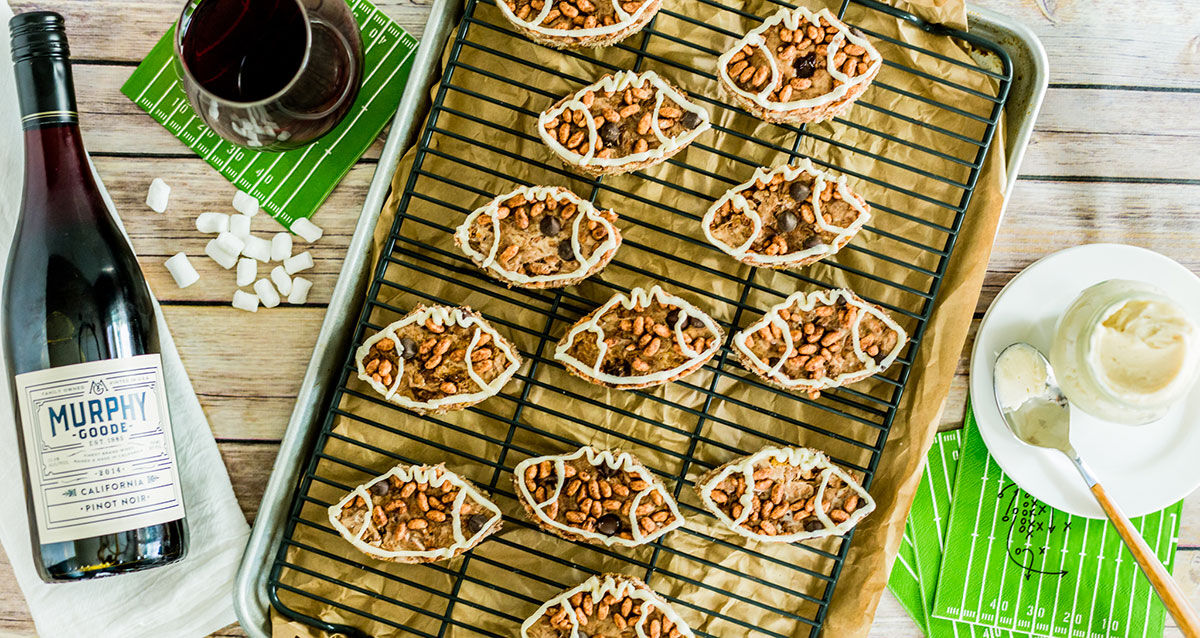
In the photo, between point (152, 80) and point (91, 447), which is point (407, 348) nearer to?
point (91, 447)

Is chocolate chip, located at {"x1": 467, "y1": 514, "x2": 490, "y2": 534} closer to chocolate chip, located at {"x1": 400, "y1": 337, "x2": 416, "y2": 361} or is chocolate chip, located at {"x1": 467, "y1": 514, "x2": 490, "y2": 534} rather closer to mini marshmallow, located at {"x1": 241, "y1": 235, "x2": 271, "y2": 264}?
chocolate chip, located at {"x1": 400, "y1": 337, "x2": 416, "y2": 361}

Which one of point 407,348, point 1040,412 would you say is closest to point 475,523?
point 407,348

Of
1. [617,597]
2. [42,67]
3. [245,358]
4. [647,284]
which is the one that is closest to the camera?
[42,67]

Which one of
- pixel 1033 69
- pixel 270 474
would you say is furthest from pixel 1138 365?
pixel 270 474

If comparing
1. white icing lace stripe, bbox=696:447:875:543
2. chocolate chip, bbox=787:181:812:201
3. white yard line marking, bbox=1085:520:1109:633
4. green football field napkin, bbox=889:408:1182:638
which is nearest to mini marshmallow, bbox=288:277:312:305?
white icing lace stripe, bbox=696:447:875:543

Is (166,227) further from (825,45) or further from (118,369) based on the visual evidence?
(825,45)

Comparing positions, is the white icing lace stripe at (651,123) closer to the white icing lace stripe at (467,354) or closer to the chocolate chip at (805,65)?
the chocolate chip at (805,65)
